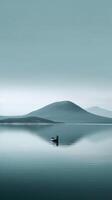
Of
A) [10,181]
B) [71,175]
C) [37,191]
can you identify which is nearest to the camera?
[37,191]

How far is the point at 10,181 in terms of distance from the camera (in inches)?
997

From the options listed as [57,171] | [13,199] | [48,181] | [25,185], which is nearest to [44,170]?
[57,171]

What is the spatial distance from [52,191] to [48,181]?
358 centimetres

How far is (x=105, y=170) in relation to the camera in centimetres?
3070

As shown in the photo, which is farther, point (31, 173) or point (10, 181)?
point (31, 173)

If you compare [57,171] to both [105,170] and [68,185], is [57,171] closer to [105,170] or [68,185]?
[105,170]

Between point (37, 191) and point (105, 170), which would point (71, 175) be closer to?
point (105, 170)

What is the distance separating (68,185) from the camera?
2406cm

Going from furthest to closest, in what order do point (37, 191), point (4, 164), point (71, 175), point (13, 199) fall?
point (4, 164), point (71, 175), point (37, 191), point (13, 199)

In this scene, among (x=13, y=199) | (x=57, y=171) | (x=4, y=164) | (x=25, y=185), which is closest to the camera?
(x=13, y=199)

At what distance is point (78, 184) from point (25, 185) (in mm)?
3766

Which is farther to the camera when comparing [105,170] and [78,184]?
[105,170]

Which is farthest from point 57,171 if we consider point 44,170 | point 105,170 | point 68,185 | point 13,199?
point 13,199

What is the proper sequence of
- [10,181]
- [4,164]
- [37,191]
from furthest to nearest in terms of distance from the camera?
1. [4,164]
2. [10,181]
3. [37,191]
